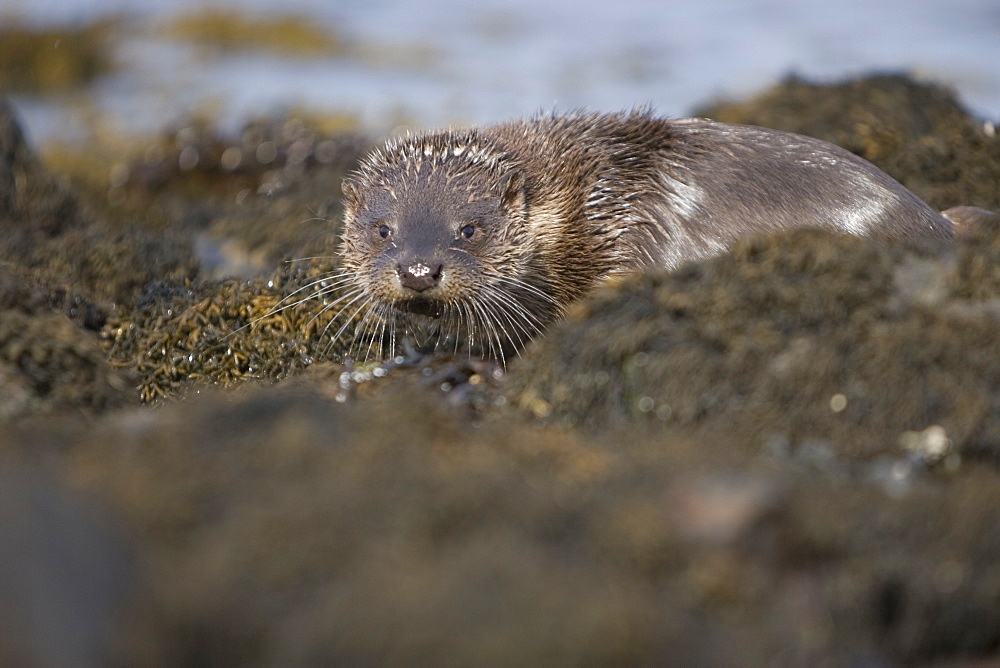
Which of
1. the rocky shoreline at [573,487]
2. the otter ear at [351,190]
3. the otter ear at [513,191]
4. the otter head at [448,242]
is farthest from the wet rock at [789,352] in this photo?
the otter ear at [351,190]

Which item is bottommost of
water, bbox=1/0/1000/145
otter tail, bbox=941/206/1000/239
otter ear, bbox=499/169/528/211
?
water, bbox=1/0/1000/145

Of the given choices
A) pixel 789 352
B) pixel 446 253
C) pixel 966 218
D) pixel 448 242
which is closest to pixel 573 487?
pixel 789 352

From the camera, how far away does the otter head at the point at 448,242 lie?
5.50 metres

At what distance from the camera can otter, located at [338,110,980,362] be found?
560 cm

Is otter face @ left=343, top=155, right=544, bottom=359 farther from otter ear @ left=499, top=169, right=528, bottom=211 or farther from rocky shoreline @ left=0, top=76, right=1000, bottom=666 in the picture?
rocky shoreline @ left=0, top=76, right=1000, bottom=666

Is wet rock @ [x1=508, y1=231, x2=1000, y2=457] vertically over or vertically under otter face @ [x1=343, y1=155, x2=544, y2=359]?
over

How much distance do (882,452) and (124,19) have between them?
12.3 metres

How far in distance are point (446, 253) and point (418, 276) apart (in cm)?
27

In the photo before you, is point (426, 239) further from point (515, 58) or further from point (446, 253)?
point (515, 58)

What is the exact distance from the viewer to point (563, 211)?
5953mm

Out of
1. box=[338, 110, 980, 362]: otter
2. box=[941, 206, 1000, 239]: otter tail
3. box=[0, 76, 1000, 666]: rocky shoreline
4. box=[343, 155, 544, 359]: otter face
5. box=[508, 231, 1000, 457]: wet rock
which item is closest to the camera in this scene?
box=[0, 76, 1000, 666]: rocky shoreline

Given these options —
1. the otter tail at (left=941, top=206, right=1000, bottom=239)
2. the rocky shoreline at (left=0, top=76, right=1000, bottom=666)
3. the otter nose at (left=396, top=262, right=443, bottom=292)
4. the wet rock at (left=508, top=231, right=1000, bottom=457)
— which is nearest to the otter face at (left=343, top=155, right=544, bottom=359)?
the otter nose at (left=396, top=262, right=443, bottom=292)

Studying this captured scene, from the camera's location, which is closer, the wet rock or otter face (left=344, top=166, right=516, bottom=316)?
the wet rock

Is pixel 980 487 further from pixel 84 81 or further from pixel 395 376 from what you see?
pixel 84 81
